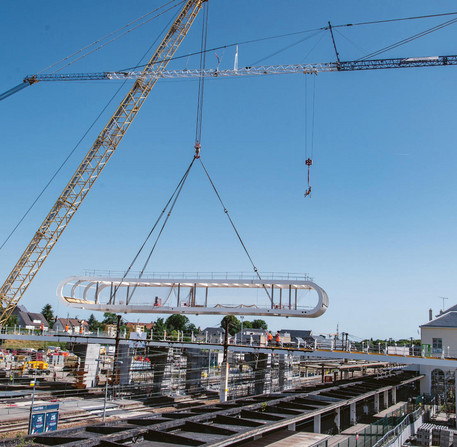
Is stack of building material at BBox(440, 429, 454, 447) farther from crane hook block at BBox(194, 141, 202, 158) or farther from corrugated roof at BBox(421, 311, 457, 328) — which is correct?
crane hook block at BBox(194, 141, 202, 158)

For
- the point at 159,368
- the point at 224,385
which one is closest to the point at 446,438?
the point at 224,385

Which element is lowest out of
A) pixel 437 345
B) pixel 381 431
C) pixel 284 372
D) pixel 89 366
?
pixel 381 431

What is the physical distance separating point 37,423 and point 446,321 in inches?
1526

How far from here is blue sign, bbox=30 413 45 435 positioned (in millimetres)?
23016

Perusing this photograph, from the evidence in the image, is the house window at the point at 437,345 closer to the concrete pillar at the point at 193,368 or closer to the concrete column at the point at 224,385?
the concrete column at the point at 224,385

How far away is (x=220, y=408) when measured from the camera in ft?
58.5

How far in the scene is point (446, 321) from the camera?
4484 cm

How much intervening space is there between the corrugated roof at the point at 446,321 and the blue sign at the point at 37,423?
36918mm

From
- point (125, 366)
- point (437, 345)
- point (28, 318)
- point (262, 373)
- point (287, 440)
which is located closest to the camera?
point (287, 440)

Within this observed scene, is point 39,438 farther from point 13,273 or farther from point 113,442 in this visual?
point 13,273

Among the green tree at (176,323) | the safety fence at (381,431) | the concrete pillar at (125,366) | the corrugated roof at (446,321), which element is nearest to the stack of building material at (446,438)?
the safety fence at (381,431)

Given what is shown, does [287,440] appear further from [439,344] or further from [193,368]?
[439,344]

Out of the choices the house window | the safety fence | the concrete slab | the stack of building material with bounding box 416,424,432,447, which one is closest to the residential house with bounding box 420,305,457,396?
the house window

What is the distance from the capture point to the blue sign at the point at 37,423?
75.5 feet
